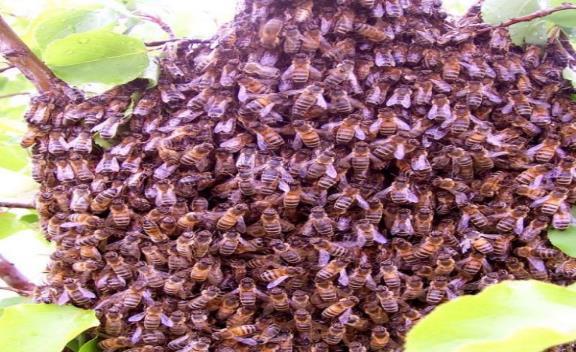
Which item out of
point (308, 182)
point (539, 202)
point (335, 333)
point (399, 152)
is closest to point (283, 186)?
point (308, 182)

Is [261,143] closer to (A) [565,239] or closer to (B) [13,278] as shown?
(A) [565,239]

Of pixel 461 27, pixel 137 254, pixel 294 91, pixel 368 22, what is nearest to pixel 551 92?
pixel 461 27

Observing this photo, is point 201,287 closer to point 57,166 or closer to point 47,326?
point 47,326

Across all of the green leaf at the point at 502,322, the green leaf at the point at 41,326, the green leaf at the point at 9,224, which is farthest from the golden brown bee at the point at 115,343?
the green leaf at the point at 502,322

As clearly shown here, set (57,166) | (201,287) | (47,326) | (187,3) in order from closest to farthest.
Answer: (47,326) → (201,287) → (57,166) → (187,3)

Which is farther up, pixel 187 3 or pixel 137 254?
pixel 187 3

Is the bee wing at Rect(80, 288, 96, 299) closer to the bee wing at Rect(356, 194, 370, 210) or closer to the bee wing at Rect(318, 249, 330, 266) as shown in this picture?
the bee wing at Rect(318, 249, 330, 266)
